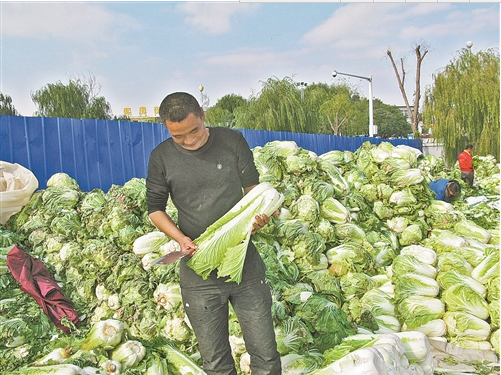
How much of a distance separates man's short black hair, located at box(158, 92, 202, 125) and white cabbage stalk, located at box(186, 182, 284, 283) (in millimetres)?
614

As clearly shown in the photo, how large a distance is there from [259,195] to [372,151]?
5360 millimetres

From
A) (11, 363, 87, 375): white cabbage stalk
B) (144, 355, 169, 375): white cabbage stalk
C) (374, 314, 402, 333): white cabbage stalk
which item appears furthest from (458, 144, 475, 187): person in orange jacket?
(11, 363, 87, 375): white cabbage stalk

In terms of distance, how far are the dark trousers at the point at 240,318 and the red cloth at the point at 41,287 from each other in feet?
5.48

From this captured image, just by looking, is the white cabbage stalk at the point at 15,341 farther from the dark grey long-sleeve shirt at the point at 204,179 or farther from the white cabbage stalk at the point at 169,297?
the dark grey long-sleeve shirt at the point at 204,179

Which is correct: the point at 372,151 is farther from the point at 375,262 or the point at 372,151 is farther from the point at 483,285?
the point at 483,285

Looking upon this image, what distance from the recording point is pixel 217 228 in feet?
9.07

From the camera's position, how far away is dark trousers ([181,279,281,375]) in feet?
9.22

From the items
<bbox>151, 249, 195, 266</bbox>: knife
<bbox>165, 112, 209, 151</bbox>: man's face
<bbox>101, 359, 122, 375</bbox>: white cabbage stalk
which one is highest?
<bbox>165, 112, 209, 151</bbox>: man's face

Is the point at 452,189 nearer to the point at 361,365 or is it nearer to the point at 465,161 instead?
the point at 465,161

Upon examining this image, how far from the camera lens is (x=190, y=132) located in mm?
2652

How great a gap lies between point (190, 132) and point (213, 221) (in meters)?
0.57

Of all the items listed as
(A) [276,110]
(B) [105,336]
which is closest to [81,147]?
(B) [105,336]

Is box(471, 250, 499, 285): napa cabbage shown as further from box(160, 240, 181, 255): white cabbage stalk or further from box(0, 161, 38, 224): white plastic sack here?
box(0, 161, 38, 224): white plastic sack

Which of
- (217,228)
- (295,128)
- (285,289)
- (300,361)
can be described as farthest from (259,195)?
(295,128)
